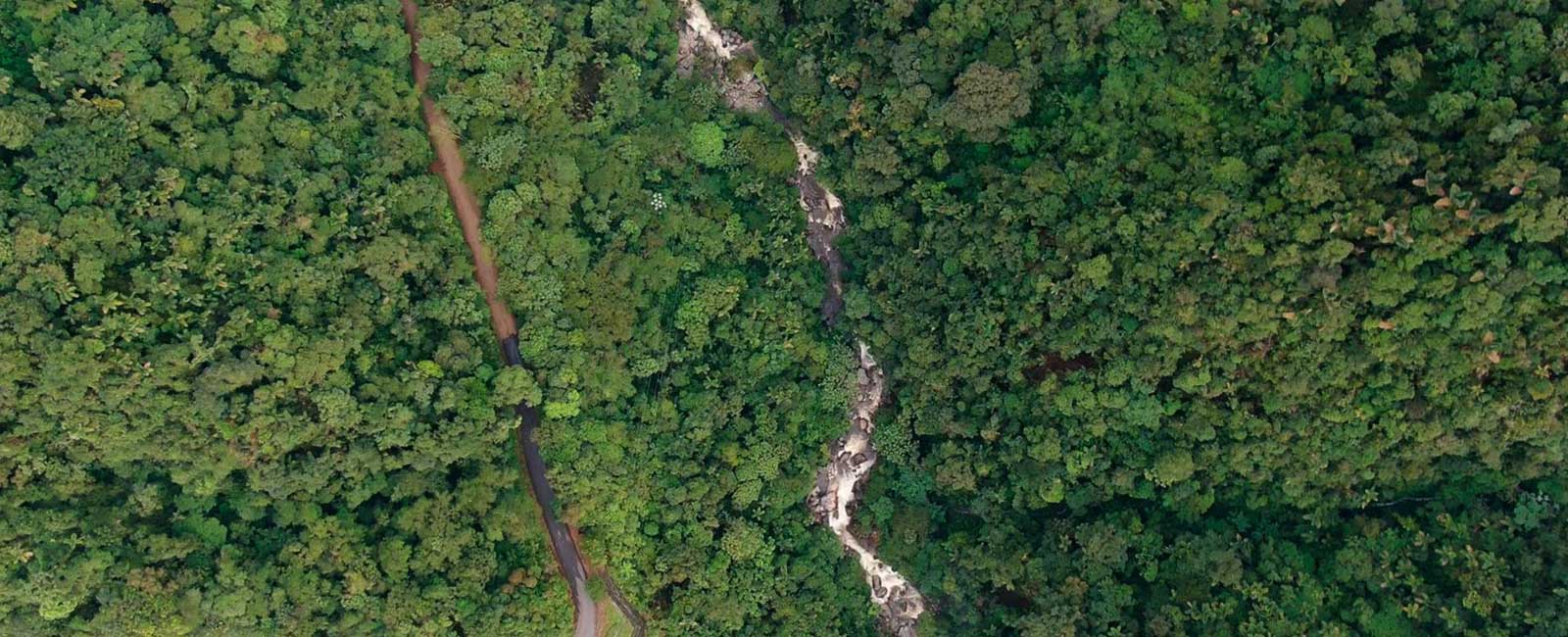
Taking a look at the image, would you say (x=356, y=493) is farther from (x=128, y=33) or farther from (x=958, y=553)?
(x=958, y=553)

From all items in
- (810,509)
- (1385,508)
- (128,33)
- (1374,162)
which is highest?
(128,33)

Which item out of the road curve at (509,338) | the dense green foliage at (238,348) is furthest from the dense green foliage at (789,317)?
the road curve at (509,338)

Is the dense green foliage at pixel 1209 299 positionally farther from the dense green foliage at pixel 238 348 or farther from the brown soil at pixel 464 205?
the dense green foliage at pixel 238 348

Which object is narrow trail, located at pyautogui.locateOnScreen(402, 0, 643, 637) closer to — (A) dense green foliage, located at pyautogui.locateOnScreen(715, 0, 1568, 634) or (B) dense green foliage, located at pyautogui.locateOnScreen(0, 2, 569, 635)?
(B) dense green foliage, located at pyautogui.locateOnScreen(0, 2, 569, 635)

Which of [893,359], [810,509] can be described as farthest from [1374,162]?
[810,509]

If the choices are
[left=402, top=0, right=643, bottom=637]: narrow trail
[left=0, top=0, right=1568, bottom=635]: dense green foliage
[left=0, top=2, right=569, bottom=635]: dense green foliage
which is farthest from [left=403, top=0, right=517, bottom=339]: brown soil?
[left=0, top=2, right=569, bottom=635]: dense green foliage

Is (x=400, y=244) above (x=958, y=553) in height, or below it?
above
